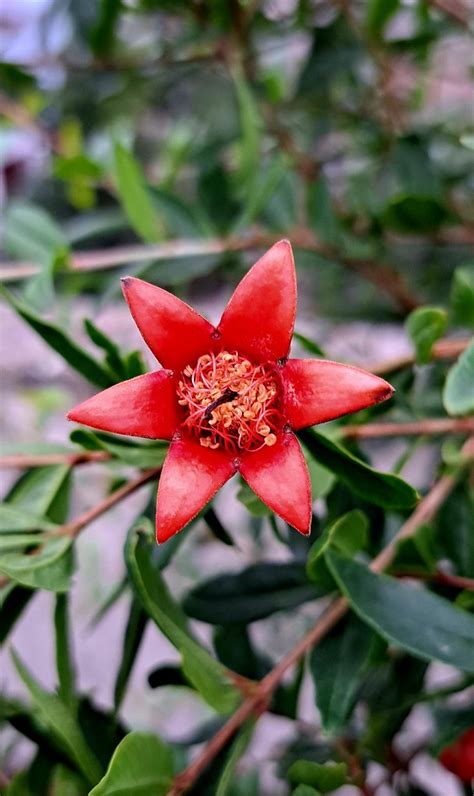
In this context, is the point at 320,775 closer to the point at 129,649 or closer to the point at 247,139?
the point at 129,649

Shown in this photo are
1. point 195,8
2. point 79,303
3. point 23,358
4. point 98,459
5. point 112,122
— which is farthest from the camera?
point 23,358

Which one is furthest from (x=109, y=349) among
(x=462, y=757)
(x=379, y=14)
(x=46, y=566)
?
(x=379, y=14)

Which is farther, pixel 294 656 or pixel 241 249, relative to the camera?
pixel 241 249

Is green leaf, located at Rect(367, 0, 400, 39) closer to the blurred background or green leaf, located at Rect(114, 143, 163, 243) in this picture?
the blurred background

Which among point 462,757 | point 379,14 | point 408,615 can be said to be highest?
point 379,14

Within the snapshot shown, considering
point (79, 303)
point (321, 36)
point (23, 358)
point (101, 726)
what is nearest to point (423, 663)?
point (101, 726)

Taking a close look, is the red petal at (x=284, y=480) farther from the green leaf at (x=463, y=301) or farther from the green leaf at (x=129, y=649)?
the green leaf at (x=463, y=301)

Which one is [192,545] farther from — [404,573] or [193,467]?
[193,467]
